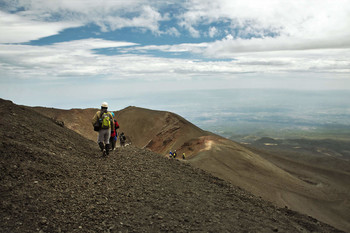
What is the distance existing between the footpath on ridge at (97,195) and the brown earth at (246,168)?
34.6 ft

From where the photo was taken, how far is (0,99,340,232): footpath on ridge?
5062 mm

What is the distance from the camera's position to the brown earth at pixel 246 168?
65.3 feet

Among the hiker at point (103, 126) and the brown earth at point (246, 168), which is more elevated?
the hiker at point (103, 126)

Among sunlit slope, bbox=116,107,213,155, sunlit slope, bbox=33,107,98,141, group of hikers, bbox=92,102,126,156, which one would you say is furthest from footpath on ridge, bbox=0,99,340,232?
sunlit slope, bbox=33,107,98,141

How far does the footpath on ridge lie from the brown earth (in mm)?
10561

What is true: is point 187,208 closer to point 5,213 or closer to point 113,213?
point 113,213

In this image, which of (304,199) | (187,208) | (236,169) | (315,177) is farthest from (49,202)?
(315,177)

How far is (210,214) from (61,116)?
41.0m

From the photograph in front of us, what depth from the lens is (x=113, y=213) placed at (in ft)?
18.3

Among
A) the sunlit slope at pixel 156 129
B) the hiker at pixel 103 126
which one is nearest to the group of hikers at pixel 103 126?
the hiker at pixel 103 126

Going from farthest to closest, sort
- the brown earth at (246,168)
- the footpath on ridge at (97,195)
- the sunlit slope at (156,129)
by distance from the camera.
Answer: the sunlit slope at (156,129) < the brown earth at (246,168) < the footpath on ridge at (97,195)

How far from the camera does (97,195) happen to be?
20.6ft

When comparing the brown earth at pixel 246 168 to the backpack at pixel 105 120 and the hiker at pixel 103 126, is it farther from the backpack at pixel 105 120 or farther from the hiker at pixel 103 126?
the backpack at pixel 105 120

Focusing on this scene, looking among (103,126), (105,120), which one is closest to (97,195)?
(103,126)
